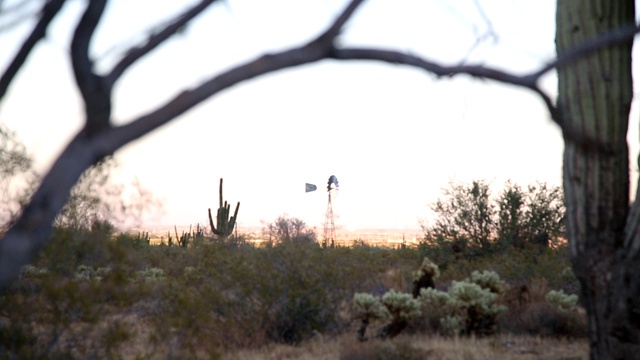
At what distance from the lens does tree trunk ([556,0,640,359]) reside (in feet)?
22.5

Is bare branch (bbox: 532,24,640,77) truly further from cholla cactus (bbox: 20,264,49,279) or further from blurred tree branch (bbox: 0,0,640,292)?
cholla cactus (bbox: 20,264,49,279)

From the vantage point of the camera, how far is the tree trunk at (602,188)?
6.85m

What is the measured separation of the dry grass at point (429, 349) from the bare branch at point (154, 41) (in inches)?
190

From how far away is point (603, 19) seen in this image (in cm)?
716

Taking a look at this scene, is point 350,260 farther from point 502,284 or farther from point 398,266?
point 398,266

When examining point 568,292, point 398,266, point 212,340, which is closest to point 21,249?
point 212,340

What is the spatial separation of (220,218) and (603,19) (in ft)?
77.1

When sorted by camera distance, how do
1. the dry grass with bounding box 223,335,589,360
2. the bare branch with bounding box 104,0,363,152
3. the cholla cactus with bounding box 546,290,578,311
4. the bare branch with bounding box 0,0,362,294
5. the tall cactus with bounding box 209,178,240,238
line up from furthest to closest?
the tall cactus with bounding box 209,178,240,238, the cholla cactus with bounding box 546,290,578,311, the dry grass with bounding box 223,335,589,360, the bare branch with bounding box 104,0,363,152, the bare branch with bounding box 0,0,362,294

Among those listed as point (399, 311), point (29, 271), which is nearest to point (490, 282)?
point (399, 311)

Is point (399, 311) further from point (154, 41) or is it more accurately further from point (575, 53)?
point (154, 41)

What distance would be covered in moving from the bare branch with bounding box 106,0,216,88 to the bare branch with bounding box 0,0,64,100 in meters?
0.53

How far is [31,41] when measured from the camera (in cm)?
461

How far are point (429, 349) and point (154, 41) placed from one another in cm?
580

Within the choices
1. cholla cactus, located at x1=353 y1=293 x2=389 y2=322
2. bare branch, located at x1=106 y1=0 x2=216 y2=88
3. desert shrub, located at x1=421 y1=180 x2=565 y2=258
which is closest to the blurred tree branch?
bare branch, located at x1=106 y1=0 x2=216 y2=88
